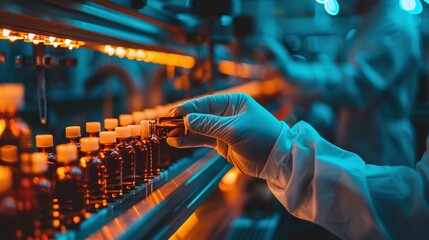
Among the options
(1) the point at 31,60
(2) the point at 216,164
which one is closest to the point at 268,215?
(2) the point at 216,164

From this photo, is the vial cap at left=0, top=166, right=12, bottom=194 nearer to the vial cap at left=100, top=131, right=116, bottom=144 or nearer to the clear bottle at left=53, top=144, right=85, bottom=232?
the clear bottle at left=53, top=144, right=85, bottom=232

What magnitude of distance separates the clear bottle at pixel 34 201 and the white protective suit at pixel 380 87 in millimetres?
2904

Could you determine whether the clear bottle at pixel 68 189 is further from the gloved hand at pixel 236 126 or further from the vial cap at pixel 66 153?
the gloved hand at pixel 236 126

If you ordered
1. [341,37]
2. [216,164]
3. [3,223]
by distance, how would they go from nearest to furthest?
[3,223] → [216,164] → [341,37]

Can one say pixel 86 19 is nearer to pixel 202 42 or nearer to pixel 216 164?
pixel 216 164

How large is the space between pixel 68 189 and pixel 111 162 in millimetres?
189

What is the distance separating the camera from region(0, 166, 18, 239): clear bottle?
895 mm

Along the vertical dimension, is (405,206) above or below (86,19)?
below

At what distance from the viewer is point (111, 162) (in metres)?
A: 1.40

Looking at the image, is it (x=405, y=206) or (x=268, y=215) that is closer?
(x=405, y=206)

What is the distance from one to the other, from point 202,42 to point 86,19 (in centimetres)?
124

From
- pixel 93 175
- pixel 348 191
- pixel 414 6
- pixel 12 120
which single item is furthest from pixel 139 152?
pixel 414 6

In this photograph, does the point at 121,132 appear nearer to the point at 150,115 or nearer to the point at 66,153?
the point at 66,153

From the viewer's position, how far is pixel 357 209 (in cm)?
142
